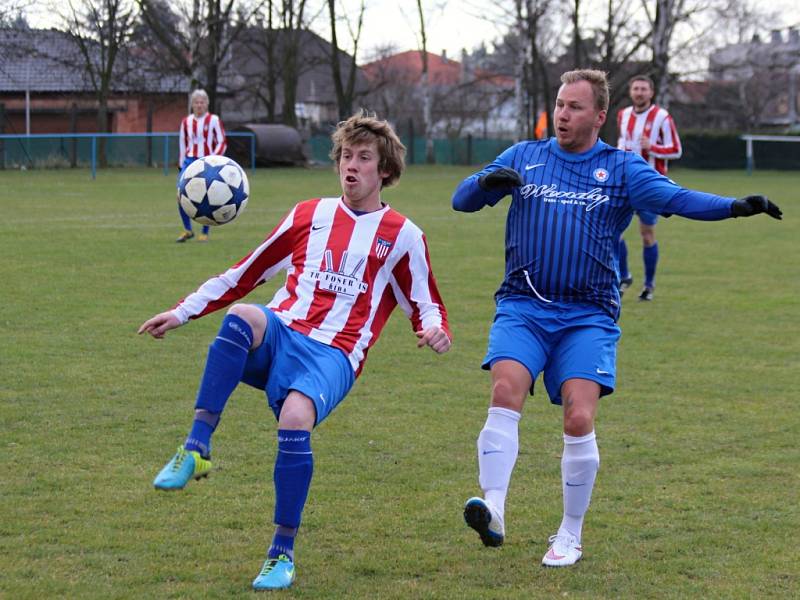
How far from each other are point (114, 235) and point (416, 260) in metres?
11.6

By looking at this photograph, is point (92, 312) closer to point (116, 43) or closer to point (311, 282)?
point (311, 282)

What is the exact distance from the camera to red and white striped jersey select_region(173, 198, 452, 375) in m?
4.15

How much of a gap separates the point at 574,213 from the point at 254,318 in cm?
132

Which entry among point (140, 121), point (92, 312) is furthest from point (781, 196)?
point (140, 121)

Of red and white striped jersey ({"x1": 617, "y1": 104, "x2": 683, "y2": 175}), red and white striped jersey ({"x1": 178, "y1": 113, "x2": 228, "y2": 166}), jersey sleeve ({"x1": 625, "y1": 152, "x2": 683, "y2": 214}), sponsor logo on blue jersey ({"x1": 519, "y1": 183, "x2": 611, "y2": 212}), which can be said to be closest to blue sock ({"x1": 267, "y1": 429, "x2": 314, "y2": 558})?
sponsor logo on blue jersey ({"x1": 519, "y1": 183, "x2": 611, "y2": 212})

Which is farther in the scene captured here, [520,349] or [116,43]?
[116,43]

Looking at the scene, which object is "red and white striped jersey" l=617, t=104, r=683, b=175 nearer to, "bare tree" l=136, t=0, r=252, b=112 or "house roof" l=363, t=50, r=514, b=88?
"bare tree" l=136, t=0, r=252, b=112

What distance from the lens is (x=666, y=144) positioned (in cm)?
1207

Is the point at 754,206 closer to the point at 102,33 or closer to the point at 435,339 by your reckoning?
the point at 435,339

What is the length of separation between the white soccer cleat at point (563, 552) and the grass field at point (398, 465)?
0.05 m

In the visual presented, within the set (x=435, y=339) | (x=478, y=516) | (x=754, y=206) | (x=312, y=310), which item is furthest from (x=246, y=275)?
(x=754, y=206)

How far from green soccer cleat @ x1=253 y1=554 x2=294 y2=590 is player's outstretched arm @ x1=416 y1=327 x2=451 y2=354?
89 cm

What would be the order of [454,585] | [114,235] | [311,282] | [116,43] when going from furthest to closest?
1. [116,43]
2. [114,235]
3. [311,282]
4. [454,585]

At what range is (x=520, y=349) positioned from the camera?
420cm
